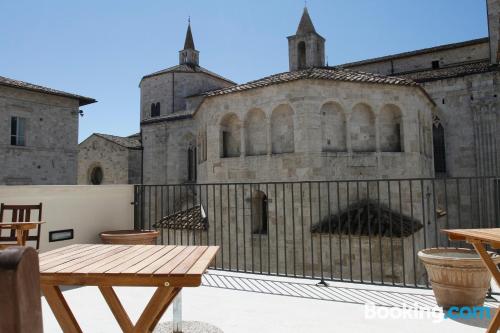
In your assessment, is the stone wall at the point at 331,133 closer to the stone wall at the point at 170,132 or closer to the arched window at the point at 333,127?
the arched window at the point at 333,127

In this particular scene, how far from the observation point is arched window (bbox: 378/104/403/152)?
12617 mm

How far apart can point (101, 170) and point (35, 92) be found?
26.4ft

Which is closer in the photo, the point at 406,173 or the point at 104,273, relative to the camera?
the point at 104,273

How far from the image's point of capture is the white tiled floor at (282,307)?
11.5ft

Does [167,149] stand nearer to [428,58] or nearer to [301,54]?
[301,54]

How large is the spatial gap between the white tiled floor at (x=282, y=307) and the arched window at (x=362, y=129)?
8.00 m

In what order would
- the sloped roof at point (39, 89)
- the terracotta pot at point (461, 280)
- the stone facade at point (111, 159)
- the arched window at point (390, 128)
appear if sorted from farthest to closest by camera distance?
the stone facade at point (111, 159), the sloped roof at point (39, 89), the arched window at point (390, 128), the terracotta pot at point (461, 280)

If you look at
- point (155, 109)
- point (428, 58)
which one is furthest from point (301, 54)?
point (155, 109)

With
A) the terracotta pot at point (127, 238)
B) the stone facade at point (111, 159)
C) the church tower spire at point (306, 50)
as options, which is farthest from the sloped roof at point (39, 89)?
the terracotta pot at point (127, 238)

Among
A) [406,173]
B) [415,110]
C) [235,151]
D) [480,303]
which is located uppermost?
[415,110]

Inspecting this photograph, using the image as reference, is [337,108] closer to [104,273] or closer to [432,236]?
[432,236]

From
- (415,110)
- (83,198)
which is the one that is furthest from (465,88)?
(83,198)

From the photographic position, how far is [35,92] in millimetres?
18781

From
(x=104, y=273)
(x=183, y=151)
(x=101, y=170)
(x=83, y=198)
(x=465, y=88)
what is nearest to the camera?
(x=104, y=273)
